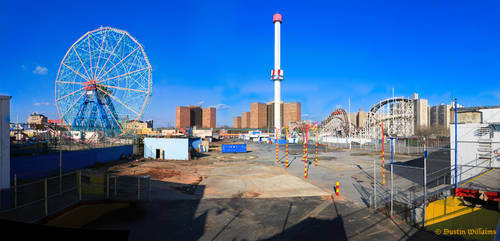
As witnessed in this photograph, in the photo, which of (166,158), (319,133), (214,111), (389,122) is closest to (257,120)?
(214,111)

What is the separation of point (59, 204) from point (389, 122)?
71918mm

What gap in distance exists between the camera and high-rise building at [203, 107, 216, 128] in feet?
617

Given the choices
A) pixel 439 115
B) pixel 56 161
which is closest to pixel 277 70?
pixel 56 161

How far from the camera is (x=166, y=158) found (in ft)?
113

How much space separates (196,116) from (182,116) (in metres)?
18.7

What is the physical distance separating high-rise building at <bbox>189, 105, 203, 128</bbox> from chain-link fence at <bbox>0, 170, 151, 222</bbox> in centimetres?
17049

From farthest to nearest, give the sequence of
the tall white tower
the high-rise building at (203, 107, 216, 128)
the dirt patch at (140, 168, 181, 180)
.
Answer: the high-rise building at (203, 107, 216, 128), the tall white tower, the dirt patch at (140, 168, 181, 180)

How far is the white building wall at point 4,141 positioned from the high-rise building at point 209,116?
178941mm

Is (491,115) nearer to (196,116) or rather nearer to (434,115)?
(434,115)

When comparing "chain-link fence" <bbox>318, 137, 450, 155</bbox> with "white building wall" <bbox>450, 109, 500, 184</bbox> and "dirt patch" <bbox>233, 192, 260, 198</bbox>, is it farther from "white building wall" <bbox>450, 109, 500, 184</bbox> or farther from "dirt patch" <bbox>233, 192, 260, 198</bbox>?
"dirt patch" <bbox>233, 192, 260, 198</bbox>

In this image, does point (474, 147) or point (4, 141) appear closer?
point (4, 141)

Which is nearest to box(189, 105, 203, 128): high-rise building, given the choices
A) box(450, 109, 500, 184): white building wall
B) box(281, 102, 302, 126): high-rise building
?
box(281, 102, 302, 126): high-rise building

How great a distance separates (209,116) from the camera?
189 meters

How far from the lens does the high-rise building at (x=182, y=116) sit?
17200cm
